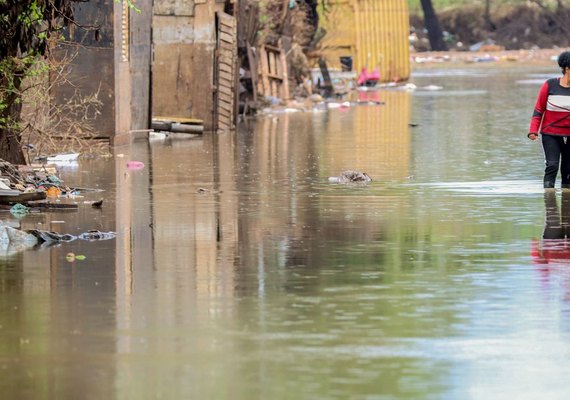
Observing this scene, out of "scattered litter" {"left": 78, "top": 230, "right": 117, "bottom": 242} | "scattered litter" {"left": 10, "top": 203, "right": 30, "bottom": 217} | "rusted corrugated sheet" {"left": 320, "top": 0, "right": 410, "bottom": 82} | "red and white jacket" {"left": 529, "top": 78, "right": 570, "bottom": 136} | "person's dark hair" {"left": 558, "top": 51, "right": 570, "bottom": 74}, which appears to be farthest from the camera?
"rusted corrugated sheet" {"left": 320, "top": 0, "right": 410, "bottom": 82}

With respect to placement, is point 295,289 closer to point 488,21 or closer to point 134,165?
point 134,165

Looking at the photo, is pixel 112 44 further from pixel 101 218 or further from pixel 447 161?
pixel 101 218

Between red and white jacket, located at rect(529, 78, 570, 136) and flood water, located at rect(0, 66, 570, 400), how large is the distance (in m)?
0.66

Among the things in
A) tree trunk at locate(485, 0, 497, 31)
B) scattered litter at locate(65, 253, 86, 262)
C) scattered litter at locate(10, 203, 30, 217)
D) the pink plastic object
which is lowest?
scattered litter at locate(65, 253, 86, 262)

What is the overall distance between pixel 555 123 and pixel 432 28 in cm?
6813

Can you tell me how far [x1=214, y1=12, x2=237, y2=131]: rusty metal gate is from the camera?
93.9ft

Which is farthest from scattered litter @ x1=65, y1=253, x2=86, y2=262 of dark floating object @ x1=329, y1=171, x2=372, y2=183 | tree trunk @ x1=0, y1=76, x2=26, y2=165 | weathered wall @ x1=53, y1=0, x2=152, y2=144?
weathered wall @ x1=53, y1=0, x2=152, y2=144

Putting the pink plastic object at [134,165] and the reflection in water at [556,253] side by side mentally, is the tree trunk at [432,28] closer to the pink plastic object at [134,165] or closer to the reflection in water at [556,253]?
the pink plastic object at [134,165]

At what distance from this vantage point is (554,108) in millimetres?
16875

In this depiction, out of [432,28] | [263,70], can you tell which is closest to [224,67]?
[263,70]

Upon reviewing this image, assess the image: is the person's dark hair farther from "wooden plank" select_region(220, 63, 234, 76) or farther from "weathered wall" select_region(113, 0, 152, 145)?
"wooden plank" select_region(220, 63, 234, 76)

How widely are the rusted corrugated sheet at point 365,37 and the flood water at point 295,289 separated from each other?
106 feet

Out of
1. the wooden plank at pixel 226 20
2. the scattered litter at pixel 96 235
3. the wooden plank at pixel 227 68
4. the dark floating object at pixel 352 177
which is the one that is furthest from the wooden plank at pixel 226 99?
the scattered litter at pixel 96 235

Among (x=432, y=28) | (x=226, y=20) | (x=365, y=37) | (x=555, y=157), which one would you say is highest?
(x=432, y=28)
